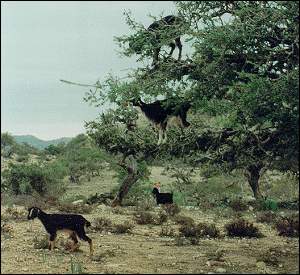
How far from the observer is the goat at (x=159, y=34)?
13.1 metres

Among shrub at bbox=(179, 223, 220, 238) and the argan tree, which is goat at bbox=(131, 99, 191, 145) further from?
shrub at bbox=(179, 223, 220, 238)

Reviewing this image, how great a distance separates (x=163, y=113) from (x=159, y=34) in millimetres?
1819

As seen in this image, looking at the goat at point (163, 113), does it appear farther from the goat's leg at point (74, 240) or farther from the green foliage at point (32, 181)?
the green foliage at point (32, 181)

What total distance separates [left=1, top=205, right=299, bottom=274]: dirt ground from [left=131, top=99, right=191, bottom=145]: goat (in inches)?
116

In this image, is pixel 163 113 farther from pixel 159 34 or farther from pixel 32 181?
pixel 32 181

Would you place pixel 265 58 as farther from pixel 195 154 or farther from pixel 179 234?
pixel 179 234

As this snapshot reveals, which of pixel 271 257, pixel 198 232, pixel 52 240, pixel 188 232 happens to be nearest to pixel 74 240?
pixel 52 240

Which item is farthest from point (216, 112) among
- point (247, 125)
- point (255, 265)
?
point (255, 265)

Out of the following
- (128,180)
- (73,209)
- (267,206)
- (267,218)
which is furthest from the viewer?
(267,206)

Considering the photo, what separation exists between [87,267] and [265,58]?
570 cm

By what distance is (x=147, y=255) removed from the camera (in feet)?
47.1

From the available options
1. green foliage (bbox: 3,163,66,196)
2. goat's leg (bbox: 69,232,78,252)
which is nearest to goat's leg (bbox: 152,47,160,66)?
goat's leg (bbox: 69,232,78,252)

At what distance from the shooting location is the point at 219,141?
494 inches

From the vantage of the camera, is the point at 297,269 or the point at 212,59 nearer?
the point at 297,269
